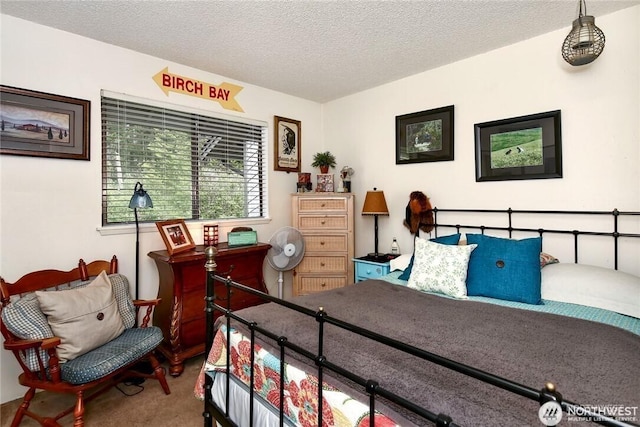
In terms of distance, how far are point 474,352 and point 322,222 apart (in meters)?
2.41

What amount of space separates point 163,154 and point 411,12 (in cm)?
233

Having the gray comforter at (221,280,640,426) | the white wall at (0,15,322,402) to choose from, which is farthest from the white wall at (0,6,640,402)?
the gray comforter at (221,280,640,426)

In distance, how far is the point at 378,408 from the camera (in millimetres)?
976

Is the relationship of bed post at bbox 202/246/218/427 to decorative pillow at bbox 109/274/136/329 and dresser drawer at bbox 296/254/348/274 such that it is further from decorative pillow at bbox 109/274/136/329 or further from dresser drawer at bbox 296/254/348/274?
dresser drawer at bbox 296/254/348/274

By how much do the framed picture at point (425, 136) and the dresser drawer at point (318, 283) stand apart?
1404 millimetres

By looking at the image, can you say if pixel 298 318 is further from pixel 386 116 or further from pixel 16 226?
pixel 386 116

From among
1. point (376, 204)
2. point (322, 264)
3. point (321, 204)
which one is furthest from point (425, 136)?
point (322, 264)

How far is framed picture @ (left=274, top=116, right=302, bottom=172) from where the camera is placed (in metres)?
3.79

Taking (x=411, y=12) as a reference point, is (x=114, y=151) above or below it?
below

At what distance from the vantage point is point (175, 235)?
108 inches

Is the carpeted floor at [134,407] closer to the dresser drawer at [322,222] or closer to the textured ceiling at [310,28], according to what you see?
the dresser drawer at [322,222]

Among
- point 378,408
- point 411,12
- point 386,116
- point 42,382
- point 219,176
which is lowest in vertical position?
point 42,382

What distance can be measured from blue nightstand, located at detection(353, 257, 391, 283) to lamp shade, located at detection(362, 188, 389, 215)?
49cm

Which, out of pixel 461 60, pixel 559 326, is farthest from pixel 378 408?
pixel 461 60
